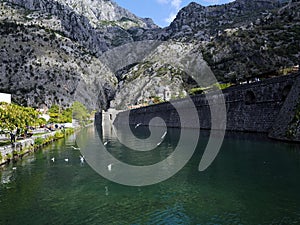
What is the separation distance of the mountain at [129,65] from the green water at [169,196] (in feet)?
244

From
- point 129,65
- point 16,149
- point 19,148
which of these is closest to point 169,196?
point 16,149

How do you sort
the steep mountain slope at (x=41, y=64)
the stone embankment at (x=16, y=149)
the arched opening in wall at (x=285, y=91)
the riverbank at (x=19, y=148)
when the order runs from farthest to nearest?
the steep mountain slope at (x=41, y=64), the arched opening in wall at (x=285, y=91), the riverbank at (x=19, y=148), the stone embankment at (x=16, y=149)

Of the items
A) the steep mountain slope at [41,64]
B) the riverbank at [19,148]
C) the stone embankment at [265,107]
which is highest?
the steep mountain slope at [41,64]

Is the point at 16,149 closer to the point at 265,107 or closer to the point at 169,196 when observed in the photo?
the point at 169,196

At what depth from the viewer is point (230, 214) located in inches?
500

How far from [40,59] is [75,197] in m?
123

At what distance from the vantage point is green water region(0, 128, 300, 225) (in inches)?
502

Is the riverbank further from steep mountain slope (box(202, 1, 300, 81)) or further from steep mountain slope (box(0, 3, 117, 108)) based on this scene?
steep mountain slope (box(0, 3, 117, 108))

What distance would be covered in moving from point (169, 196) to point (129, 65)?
7361 inches

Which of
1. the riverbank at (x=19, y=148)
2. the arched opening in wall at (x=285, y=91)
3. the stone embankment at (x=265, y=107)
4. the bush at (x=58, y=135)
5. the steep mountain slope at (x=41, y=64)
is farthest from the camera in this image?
the steep mountain slope at (x=41, y=64)

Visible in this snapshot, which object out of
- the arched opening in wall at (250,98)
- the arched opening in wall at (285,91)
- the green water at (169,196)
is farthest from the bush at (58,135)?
the arched opening in wall at (285,91)

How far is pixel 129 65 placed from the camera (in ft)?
650

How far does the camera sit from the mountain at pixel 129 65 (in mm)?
113375

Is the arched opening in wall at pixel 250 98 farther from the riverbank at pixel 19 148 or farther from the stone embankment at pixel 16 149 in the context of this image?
the stone embankment at pixel 16 149
